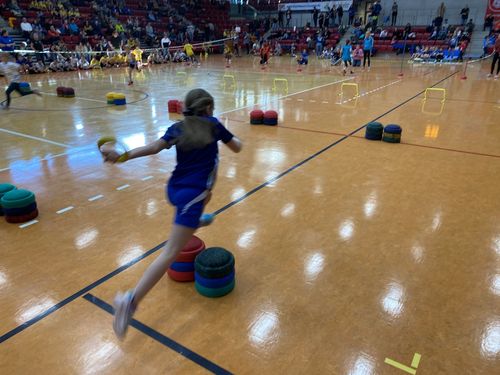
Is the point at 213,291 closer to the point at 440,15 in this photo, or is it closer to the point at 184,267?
the point at 184,267

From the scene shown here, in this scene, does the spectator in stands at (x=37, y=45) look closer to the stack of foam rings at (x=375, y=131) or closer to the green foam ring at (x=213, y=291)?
the stack of foam rings at (x=375, y=131)

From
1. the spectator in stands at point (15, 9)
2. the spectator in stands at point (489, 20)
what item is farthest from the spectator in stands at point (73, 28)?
the spectator in stands at point (489, 20)

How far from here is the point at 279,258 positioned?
4.11 metres

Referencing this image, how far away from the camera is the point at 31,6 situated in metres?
25.0

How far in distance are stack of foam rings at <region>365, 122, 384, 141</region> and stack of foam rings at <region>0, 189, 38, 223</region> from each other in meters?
6.54

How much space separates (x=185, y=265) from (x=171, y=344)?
2.75 feet

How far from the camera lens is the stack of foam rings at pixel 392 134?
799 centimetres

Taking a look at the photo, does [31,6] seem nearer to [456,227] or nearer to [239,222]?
[239,222]

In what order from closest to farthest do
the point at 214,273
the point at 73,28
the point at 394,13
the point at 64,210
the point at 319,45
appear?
the point at 214,273 → the point at 64,210 → the point at 73,28 → the point at 394,13 → the point at 319,45

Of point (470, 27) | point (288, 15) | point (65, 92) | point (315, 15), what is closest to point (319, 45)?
point (315, 15)

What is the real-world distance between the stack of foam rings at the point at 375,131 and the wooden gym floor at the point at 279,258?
267 mm

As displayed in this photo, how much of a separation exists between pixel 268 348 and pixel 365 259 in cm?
167

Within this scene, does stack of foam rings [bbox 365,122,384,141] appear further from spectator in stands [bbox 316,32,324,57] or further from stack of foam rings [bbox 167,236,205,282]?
spectator in stands [bbox 316,32,324,57]

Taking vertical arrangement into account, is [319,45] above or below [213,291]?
above
